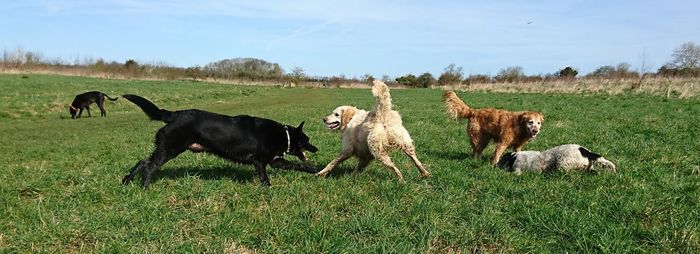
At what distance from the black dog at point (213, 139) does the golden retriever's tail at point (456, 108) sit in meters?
3.45

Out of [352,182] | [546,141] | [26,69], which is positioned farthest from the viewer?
[26,69]

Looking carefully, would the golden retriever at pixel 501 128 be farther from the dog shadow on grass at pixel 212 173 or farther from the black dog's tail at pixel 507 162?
the dog shadow on grass at pixel 212 173

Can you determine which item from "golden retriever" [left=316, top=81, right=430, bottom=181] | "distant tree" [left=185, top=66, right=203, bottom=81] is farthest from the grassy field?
"distant tree" [left=185, top=66, right=203, bottom=81]

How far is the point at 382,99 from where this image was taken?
6.16 m

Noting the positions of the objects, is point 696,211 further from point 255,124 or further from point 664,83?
point 664,83

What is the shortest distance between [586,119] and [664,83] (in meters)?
21.6

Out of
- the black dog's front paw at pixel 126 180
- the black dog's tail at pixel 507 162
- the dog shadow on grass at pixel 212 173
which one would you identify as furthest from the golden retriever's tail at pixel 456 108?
the black dog's front paw at pixel 126 180

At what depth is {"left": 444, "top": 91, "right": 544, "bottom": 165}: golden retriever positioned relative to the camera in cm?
774

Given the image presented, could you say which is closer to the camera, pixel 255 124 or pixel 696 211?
pixel 696 211

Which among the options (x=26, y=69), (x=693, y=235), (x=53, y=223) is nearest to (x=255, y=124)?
(x=53, y=223)

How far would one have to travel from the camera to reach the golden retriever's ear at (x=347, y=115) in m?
7.33

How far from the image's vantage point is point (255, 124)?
21.5 ft

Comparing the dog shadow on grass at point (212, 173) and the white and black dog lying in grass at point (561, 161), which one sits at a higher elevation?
the white and black dog lying in grass at point (561, 161)

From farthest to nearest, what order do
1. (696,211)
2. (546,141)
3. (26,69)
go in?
(26,69)
(546,141)
(696,211)
